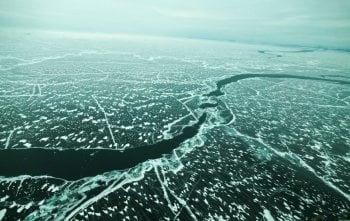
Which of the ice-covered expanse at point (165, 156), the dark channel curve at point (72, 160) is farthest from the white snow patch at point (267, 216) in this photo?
the dark channel curve at point (72, 160)

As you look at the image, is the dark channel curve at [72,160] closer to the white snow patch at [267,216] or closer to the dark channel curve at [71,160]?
the dark channel curve at [71,160]

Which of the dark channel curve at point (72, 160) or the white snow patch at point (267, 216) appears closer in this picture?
the white snow patch at point (267, 216)

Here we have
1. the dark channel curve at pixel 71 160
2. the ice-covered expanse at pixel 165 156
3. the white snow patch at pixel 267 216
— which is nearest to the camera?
the white snow patch at pixel 267 216

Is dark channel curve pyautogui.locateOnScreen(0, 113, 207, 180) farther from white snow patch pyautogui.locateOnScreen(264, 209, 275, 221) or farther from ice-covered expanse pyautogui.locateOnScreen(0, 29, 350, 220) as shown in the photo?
white snow patch pyautogui.locateOnScreen(264, 209, 275, 221)

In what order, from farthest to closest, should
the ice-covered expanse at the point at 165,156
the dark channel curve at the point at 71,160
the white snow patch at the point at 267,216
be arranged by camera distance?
the dark channel curve at the point at 71,160, the ice-covered expanse at the point at 165,156, the white snow patch at the point at 267,216

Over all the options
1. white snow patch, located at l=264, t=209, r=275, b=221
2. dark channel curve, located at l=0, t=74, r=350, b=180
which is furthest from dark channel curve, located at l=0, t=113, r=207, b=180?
white snow patch, located at l=264, t=209, r=275, b=221

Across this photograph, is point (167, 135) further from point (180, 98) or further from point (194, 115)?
point (180, 98)

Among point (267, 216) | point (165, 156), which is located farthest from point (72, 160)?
point (267, 216)

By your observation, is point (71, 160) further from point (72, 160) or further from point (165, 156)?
point (165, 156)
